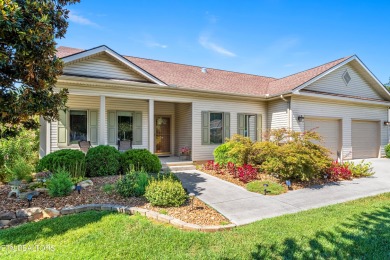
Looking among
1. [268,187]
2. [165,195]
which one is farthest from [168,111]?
[165,195]

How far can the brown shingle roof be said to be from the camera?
11.5 meters

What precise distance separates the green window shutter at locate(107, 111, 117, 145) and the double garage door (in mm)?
9605

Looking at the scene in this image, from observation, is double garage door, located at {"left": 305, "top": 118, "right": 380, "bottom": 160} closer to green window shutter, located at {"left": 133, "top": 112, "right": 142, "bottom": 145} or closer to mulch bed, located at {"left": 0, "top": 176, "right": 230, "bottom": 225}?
green window shutter, located at {"left": 133, "top": 112, "right": 142, "bottom": 145}

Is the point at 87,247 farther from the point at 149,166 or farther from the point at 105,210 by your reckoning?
the point at 149,166

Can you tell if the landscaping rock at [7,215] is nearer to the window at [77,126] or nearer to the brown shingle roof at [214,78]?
the window at [77,126]

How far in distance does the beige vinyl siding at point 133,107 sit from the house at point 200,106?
0.05m

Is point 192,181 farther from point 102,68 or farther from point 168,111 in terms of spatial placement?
point 168,111

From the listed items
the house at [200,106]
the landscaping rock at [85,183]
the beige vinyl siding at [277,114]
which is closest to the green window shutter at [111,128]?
the house at [200,106]

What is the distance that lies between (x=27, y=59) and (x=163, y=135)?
357 inches

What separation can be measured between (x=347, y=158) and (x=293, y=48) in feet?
22.8

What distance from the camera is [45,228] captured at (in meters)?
4.12

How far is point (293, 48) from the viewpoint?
13656mm

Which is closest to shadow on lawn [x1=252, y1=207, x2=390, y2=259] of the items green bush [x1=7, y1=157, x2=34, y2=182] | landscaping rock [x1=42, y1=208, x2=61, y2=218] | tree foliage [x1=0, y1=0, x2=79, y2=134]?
landscaping rock [x1=42, y1=208, x2=61, y2=218]

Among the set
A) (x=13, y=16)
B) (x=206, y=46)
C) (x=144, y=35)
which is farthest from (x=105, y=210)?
(x=206, y=46)
